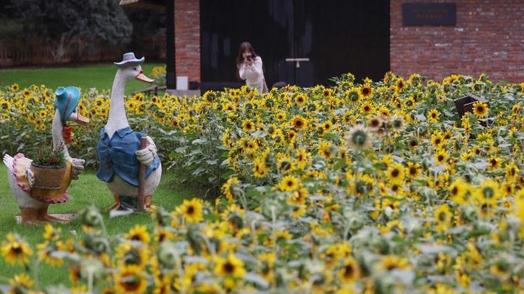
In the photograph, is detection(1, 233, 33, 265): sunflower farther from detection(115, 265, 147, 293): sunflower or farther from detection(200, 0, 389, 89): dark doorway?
detection(200, 0, 389, 89): dark doorway

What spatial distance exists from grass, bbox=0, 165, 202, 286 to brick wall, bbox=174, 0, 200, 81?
5597 millimetres

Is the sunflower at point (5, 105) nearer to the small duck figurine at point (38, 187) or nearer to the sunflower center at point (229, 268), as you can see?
the small duck figurine at point (38, 187)

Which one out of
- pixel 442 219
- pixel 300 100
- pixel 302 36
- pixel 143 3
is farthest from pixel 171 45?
pixel 442 219

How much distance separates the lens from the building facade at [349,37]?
16.1 meters

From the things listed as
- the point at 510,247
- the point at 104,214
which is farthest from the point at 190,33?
the point at 510,247

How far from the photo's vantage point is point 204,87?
16281 mm

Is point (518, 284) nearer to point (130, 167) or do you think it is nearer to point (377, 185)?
point (377, 185)

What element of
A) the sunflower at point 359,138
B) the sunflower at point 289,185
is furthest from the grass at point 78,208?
the sunflower at point 359,138

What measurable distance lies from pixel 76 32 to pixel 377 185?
30276 millimetres

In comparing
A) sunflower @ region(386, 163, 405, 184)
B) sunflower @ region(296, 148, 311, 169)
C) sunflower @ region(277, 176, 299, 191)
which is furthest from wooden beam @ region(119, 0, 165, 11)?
sunflower @ region(277, 176, 299, 191)

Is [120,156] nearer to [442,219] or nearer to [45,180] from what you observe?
[45,180]

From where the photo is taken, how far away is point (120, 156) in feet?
24.6

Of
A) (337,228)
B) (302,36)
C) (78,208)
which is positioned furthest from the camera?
(302,36)

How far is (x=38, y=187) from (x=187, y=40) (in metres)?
9.19
